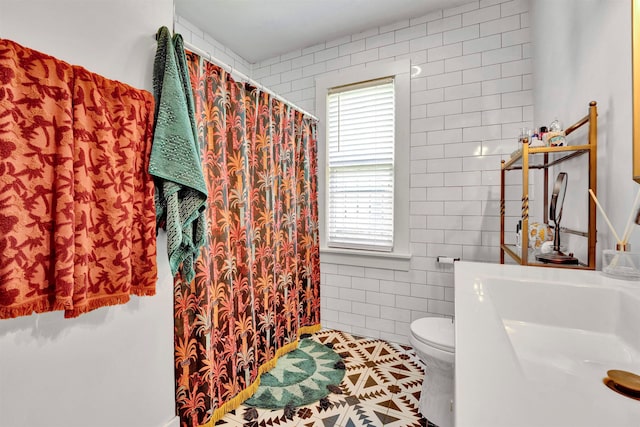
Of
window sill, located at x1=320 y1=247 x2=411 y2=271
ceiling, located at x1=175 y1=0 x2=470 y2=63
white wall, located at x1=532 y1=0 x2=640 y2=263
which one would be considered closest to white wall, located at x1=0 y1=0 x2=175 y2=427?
ceiling, located at x1=175 y1=0 x2=470 y2=63

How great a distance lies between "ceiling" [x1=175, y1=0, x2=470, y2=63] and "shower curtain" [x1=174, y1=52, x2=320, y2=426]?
0.76 m

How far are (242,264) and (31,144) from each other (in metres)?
1.20

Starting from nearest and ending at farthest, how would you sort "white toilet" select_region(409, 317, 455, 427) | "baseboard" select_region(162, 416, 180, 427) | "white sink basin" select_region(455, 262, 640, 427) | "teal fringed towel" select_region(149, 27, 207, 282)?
"white sink basin" select_region(455, 262, 640, 427) → "teal fringed towel" select_region(149, 27, 207, 282) → "baseboard" select_region(162, 416, 180, 427) → "white toilet" select_region(409, 317, 455, 427)

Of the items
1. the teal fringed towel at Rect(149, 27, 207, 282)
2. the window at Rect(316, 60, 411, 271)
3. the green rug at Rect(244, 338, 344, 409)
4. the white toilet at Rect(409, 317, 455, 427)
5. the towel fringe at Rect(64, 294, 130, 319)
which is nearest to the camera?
the towel fringe at Rect(64, 294, 130, 319)

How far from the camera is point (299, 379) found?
6.61 ft

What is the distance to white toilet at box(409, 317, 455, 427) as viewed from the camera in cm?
155

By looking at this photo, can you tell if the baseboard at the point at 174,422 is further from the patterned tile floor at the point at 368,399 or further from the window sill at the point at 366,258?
the window sill at the point at 366,258

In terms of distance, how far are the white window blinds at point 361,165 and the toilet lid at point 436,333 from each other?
2.76 ft

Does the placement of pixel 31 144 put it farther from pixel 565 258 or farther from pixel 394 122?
pixel 394 122

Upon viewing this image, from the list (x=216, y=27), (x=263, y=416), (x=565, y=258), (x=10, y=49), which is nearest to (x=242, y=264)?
(x=263, y=416)

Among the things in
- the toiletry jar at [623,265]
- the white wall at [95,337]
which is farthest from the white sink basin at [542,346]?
the white wall at [95,337]

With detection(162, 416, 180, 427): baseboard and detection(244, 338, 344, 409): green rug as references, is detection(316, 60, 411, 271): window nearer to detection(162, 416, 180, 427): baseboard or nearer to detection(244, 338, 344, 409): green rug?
detection(244, 338, 344, 409): green rug

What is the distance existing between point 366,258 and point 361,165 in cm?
83

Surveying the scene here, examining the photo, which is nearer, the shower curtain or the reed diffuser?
the reed diffuser
